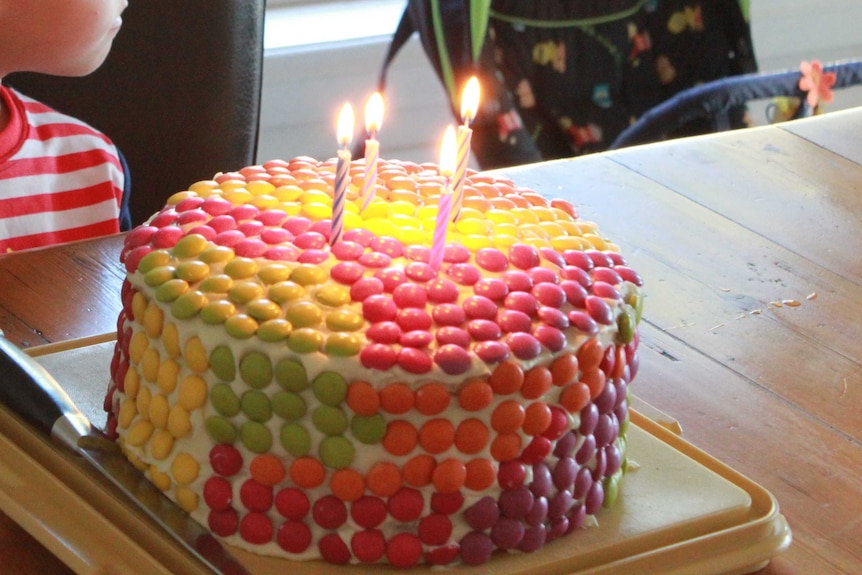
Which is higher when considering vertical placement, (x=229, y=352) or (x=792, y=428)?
(x=229, y=352)

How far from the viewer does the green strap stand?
6.82ft

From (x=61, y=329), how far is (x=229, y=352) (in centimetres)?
35

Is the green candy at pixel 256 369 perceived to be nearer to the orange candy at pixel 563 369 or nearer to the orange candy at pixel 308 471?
the orange candy at pixel 308 471

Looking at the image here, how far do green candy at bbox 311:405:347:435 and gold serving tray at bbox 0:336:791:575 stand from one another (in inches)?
3.6

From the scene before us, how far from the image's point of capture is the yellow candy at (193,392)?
0.70m

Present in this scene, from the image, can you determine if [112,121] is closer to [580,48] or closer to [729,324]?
[580,48]

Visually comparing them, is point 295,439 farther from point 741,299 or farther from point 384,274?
point 741,299

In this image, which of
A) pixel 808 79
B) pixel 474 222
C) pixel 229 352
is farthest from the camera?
pixel 808 79

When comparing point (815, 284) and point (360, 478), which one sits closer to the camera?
point (360, 478)

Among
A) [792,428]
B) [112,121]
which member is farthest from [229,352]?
[112,121]

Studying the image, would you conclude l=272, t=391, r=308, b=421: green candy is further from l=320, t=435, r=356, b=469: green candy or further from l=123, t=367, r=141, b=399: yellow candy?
l=123, t=367, r=141, b=399: yellow candy

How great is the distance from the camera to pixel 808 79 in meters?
1.92

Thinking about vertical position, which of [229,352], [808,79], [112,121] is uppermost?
[229,352]

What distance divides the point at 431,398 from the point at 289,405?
0.08 metres
